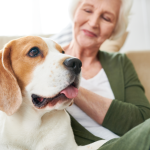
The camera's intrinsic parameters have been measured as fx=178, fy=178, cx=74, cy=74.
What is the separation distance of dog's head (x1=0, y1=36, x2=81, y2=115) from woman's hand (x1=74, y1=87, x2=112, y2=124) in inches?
12.1

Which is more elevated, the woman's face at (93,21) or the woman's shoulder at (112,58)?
the woman's face at (93,21)

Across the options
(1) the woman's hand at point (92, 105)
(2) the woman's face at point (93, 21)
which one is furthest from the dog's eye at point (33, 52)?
(2) the woman's face at point (93, 21)

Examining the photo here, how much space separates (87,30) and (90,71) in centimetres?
28

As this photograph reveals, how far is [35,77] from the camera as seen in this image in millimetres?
666

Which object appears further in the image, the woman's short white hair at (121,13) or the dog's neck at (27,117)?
the woman's short white hair at (121,13)

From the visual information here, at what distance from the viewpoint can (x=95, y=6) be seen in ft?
3.78

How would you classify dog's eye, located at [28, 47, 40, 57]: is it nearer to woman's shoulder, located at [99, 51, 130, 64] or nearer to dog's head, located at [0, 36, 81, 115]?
dog's head, located at [0, 36, 81, 115]

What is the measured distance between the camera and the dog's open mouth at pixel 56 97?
649 mm

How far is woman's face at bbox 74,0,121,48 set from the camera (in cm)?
115

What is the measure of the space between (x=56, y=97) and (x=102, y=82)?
599mm

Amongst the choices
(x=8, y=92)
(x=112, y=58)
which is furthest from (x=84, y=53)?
(x=8, y=92)

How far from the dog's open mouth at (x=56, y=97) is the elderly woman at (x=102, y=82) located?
1.07 feet

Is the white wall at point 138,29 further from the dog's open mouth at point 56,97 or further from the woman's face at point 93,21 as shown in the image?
the dog's open mouth at point 56,97

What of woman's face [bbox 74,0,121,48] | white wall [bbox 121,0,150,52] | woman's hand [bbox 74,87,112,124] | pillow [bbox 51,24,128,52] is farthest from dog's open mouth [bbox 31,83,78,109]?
white wall [bbox 121,0,150,52]
